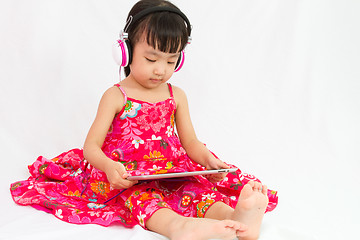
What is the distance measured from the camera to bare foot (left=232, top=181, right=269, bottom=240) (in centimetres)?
138

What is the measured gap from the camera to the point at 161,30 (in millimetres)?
1611

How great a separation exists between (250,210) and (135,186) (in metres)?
0.42

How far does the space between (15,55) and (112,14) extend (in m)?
0.55

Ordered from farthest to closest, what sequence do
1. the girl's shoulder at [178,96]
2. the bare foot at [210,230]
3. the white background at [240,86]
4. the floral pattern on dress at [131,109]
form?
1. the white background at [240,86]
2. the girl's shoulder at [178,96]
3. the floral pattern on dress at [131,109]
4. the bare foot at [210,230]

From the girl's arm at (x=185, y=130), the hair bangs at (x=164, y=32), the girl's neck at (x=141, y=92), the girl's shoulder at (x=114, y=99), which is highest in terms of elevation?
the hair bangs at (x=164, y=32)

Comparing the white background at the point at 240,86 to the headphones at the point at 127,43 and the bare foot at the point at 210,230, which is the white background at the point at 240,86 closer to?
the bare foot at the point at 210,230

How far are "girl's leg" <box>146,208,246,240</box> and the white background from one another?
0.41 metres

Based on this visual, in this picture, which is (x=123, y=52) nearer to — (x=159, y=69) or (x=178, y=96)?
(x=159, y=69)

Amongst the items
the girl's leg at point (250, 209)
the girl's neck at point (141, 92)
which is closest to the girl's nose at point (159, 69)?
the girl's neck at point (141, 92)

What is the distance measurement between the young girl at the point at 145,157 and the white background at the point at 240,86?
23 centimetres

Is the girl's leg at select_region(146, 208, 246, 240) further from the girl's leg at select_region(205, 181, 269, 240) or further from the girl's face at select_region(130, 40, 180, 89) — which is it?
the girl's face at select_region(130, 40, 180, 89)

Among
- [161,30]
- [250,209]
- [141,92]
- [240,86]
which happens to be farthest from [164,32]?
[240,86]

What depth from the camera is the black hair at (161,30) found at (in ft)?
5.28

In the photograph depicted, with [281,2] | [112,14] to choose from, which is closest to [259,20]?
[281,2]
